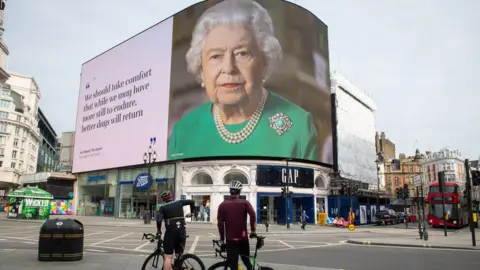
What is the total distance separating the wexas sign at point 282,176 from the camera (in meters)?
46.4

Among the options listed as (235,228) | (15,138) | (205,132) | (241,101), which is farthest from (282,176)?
(15,138)

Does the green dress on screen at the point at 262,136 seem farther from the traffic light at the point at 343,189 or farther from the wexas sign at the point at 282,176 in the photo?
the traffic light at the point at 343,189

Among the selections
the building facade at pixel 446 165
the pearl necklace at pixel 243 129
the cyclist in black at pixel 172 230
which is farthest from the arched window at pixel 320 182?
the building facade at pixel 446 165

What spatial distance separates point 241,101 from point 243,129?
3290 mm

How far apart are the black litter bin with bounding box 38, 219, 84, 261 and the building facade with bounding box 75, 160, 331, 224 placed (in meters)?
32.6

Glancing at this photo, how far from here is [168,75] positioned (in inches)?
2109

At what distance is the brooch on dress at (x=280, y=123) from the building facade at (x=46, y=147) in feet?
351

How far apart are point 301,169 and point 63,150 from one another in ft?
170

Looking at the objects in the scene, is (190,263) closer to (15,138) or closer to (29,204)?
(29,204)

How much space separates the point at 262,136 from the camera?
153 feet

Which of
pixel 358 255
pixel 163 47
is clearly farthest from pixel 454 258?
pixel 163 47

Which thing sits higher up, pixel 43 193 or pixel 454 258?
pixel 43 193

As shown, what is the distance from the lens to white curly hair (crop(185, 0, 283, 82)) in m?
48.3

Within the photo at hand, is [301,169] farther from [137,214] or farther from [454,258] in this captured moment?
[454,258]
